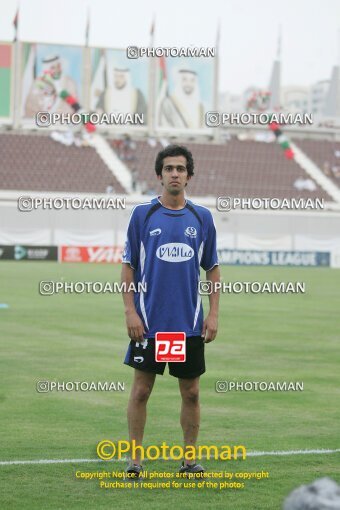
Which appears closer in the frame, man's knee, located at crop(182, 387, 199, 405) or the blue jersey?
the blue jersey

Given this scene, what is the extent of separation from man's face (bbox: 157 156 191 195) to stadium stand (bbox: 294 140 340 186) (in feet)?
204

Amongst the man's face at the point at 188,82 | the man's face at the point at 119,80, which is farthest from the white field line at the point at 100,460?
the man's face at the point at 188,82

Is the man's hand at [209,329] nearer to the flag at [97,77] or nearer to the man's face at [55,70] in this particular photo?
the man's face at [55,70]

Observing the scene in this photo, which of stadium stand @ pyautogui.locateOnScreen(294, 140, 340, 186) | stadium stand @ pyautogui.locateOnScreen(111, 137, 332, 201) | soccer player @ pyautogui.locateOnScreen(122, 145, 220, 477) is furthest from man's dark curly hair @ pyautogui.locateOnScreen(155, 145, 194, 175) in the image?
stadium stand @ pyautogui.locateOnScreen(294, 140, 340, 186)

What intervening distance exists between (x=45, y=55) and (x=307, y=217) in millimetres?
19447

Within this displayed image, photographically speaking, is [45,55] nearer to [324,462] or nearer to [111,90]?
[111,90]

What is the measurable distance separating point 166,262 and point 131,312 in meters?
0.42

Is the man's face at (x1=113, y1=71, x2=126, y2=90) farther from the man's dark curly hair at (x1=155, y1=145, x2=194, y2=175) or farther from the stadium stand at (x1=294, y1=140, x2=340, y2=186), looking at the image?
the man's dark curly hair at (x1=155, y1=145, x2=194, y2=175)

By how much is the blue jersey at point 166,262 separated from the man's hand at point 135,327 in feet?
0.24

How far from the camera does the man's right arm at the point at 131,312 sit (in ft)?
24.1

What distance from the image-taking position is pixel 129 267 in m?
Answer: 7.52

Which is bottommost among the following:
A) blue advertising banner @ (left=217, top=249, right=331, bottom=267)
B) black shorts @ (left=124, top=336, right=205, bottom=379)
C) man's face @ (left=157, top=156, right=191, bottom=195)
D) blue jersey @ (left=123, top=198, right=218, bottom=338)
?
black shorts @ (left=124, top=336, right=205, bottom=379)

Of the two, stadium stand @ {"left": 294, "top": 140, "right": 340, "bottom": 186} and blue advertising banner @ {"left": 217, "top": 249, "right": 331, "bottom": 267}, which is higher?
stadium stand @ {"left": 294, "top": 140, "right": 340, "bottom": 186}

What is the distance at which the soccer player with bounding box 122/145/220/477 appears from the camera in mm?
7363
